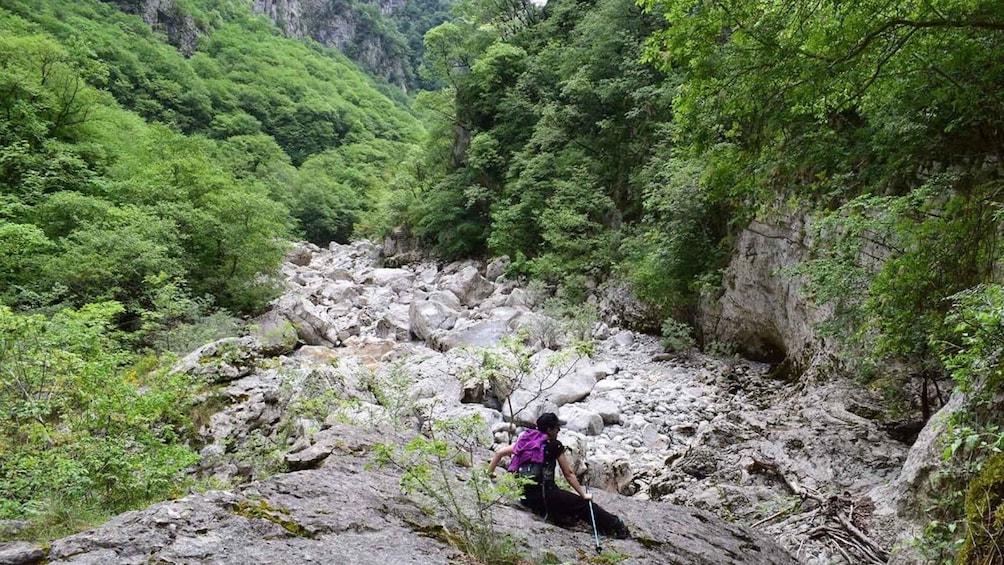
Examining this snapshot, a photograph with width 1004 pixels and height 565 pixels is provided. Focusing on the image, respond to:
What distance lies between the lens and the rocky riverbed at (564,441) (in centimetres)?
261

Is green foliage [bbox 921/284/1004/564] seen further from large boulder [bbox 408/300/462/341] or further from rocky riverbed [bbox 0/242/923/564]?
large boulder [bbox 408/300/462/341]

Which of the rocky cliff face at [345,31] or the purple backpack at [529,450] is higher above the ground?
the rocky cliff face at [345,31]

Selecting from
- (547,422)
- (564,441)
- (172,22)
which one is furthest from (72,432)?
(172,22)

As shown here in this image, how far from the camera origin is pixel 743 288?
10062 millimetres

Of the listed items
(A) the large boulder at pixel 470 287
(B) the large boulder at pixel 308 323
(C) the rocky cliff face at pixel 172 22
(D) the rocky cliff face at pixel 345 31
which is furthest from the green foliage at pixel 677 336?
(D) the rocky cliff face at pixel 345 31

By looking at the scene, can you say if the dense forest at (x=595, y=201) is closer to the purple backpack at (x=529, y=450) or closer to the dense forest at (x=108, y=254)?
the dense forest at (x=108, y=254)

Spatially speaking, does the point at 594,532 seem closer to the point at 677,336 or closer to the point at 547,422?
the point at 547,422

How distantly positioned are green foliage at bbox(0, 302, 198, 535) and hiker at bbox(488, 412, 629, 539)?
2.91 metres

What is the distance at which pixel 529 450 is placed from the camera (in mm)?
3820

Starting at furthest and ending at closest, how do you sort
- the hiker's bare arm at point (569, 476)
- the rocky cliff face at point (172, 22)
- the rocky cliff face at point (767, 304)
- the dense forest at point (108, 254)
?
the rocky cliff face at point (172, 22) < the rocky cliff face at point (767, 304) < the dense forest at point (108, 254) < the hiker's bare arm at point (569, 476)

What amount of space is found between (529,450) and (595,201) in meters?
13.1

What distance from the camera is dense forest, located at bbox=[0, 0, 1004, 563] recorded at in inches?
143

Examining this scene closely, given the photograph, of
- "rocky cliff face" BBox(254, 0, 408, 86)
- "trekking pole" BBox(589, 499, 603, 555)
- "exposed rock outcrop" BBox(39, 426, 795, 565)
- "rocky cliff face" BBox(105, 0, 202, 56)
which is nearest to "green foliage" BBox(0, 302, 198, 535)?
"exposed rock outcrop" BBox(39, 426, 795, 565)

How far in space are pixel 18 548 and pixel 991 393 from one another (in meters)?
4.91
